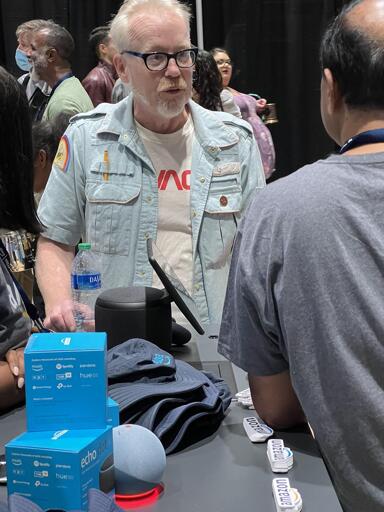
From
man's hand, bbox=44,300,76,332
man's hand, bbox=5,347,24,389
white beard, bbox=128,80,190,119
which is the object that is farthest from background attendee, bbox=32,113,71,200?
man's hand, bbox=5,347,24,389

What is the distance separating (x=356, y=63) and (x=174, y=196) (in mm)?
1092

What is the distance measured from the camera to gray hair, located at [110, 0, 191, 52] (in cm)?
211

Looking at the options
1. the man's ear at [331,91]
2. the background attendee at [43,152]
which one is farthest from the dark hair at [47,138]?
the man's ear at [331,91]

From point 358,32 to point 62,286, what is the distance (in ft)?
4.01

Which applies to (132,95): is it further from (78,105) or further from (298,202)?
(78,105)

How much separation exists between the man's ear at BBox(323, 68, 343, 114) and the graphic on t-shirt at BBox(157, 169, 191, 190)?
1.01 m

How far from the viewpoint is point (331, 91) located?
1.19 m

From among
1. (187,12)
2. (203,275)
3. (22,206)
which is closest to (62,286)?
(203,275)

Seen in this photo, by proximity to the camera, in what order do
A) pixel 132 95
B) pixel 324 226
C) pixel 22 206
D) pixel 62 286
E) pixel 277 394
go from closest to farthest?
pixel 324 226
pixel 277 394
pixel 22 206
pixel 62 286
pixel 132 95

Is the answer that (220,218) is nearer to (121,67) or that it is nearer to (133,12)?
(121,67)

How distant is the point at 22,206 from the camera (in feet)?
4.94

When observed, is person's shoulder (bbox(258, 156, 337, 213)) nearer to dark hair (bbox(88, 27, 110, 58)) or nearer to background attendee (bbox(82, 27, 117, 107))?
background attendee (bbox(82, 27, 117, 107))

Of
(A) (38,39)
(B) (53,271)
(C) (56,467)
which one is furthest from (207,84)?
(C) (56,467)

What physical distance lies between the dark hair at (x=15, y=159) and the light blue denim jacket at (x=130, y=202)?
64cm
